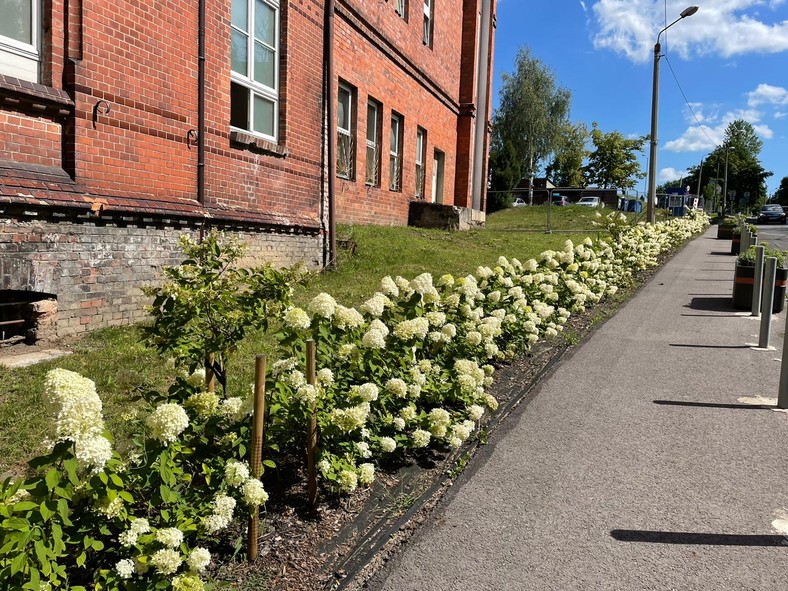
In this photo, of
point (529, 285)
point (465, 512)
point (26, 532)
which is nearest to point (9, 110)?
point (26, 532)

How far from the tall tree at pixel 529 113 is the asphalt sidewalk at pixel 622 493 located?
4740 cm

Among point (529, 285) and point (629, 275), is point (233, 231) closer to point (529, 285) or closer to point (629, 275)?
point (529, 285)

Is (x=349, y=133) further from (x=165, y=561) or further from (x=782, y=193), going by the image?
(x=782, y=193)

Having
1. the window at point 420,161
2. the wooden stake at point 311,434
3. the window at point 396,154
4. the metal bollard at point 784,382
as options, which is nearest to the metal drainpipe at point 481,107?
the window at point 420,161

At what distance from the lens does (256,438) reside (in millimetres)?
2678

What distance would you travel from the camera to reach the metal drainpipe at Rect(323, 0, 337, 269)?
10.5 m

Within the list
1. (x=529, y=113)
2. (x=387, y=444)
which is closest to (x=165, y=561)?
(x=387, y=444)

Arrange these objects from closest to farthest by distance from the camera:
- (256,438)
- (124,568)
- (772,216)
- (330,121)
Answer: (124,568) < (256,438) < (330,121) < (772,216)

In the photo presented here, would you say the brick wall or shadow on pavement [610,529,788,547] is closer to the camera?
shadow on pavement [610,529,788,547]

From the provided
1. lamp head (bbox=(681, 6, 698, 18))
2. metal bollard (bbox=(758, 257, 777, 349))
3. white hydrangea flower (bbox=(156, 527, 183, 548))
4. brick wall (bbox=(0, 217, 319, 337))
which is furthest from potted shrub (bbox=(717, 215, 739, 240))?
white hydrangea flower (bbox=(156, 527, 183, 548))

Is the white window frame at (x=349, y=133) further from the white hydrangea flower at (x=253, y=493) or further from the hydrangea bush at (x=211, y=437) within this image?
the white hydrangea flower at (x=253, y=493)

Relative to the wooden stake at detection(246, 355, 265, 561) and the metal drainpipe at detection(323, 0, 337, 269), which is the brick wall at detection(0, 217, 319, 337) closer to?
the wooden stake at detection(246, 355, 265, 561)

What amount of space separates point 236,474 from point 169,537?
418 mm

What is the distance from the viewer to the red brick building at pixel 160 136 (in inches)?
215
